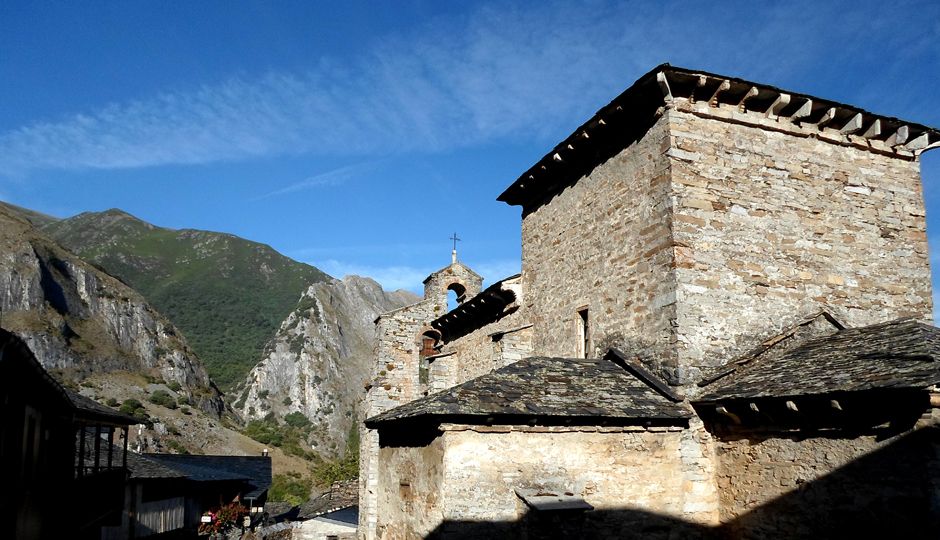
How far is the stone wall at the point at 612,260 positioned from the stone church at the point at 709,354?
0.03 meters

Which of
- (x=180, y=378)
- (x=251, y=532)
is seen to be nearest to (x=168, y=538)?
(x=251, y=532)

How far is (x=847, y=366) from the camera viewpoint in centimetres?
722

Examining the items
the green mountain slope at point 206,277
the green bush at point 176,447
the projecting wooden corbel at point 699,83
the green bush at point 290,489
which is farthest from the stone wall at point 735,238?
the green mountain slope at point 206,277

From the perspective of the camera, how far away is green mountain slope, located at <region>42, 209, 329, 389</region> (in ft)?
273

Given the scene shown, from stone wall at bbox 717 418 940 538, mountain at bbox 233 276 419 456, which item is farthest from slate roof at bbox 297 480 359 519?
mountain at bbox 233 276 419 456

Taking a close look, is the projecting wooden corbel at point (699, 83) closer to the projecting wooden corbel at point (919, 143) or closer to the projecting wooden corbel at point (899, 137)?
the projecting wooden corbel at point (899, 137)

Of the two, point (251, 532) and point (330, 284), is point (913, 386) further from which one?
point (330, 284)

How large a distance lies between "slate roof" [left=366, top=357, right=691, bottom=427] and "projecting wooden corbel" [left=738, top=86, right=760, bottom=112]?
13.8 feet

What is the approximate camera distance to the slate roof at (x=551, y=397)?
762 centimetres

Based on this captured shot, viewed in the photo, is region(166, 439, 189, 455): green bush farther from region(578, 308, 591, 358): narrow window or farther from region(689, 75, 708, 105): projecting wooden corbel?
region(689, 75, 708, 105): projecting wooden corbel

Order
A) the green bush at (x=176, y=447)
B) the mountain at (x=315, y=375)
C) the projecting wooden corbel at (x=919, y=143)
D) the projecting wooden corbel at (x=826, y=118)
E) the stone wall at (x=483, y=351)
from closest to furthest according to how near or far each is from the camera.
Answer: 1. the projecting wooden corbel at (x=826, y=118)
2. the projecting wooden corbel at (x=919, y=143)
3. the stone wall at (x=483, y=351)
4. the green bush at (x=176, y=447)
5. the mountain at (x=315, y=375)

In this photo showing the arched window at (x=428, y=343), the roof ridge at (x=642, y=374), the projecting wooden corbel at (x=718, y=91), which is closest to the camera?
the roof ridge at (x=642, y=374)

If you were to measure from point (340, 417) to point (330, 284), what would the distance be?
27.8 m

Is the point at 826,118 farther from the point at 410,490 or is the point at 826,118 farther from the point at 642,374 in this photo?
the point at 410,490
